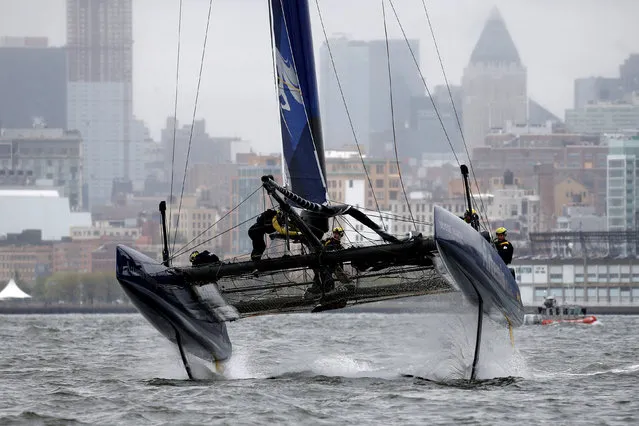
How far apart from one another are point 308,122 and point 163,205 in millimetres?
1810

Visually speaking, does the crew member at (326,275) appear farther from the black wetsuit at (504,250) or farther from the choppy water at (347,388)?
the black wetsuit at (504,250)

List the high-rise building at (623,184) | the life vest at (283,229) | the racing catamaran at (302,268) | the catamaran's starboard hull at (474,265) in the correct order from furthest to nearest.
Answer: the high-rise building at (623,184) < the life vest at (283,229) < the racing catamaran at (302,268) < the catamaran's starboard hull at (474,265)

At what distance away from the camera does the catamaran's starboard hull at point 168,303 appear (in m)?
21.6

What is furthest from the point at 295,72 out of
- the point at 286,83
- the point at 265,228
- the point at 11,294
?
the point at 11,294

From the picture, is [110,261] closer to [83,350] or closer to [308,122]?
[83,350]

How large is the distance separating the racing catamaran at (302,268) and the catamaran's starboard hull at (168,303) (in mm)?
10

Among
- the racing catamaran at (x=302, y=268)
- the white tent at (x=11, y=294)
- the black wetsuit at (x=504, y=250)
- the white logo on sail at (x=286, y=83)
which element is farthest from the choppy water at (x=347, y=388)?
the white tent at (x=11, y=294)

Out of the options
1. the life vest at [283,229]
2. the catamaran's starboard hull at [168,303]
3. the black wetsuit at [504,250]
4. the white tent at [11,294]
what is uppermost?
the life vest at [283,229]

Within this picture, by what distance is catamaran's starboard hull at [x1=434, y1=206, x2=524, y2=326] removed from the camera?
2006 cm

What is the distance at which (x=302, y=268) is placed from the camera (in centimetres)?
2119

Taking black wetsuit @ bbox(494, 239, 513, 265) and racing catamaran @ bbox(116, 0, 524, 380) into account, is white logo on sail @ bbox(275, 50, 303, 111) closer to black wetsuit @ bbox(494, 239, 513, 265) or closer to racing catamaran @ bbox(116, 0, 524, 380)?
racing catamaran @ bbox(116, 0, 524, 380)

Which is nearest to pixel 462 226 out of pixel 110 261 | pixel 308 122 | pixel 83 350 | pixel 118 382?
pixel 308 122

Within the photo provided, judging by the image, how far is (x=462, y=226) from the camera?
20375 mm

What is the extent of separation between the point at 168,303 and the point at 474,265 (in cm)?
338
